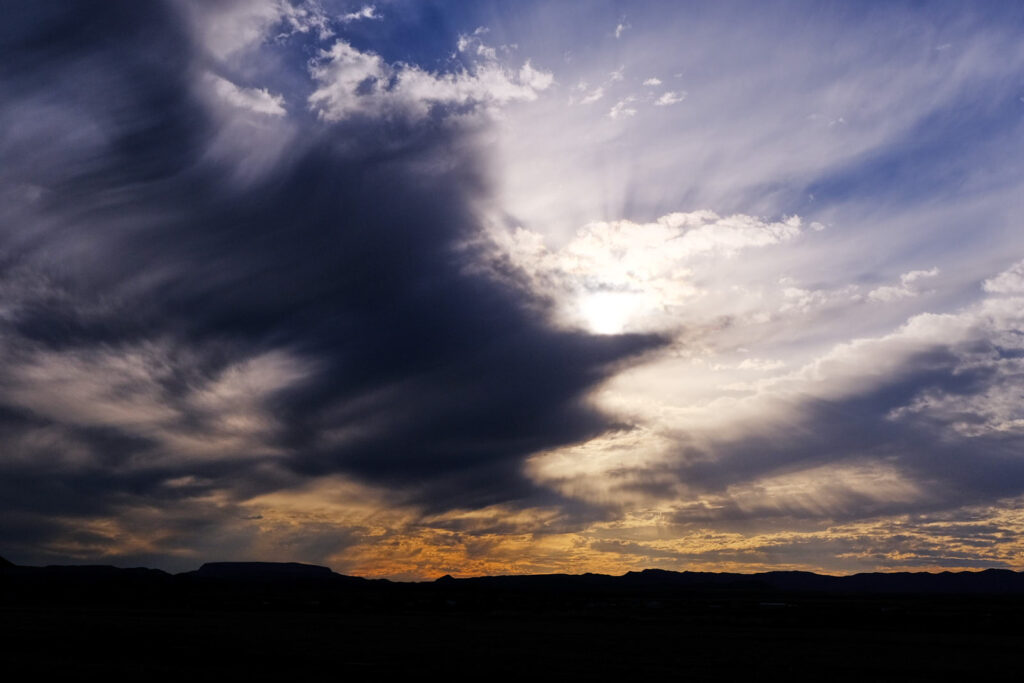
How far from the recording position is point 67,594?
18212cm

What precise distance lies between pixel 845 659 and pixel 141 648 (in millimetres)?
43787

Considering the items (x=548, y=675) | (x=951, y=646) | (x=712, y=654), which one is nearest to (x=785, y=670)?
(x=712, y=654)

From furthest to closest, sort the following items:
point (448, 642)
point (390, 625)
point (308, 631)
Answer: point (390, 625) → point (308, 631) → point (448, 642)

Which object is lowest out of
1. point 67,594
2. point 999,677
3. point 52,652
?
point 999,677

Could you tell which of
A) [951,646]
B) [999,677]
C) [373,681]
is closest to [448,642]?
[373,681]

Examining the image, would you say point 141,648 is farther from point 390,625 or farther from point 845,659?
point 845,659

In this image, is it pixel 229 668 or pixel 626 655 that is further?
pixel 626 655

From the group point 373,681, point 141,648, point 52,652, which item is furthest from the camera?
point 141,648

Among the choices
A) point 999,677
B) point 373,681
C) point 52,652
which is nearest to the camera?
point 373,681

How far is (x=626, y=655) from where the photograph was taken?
153 ft

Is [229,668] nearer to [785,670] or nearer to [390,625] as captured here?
[785,670]

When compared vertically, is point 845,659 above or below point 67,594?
below

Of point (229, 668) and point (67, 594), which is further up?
point (67, 594)

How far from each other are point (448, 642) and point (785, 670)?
24.2 m
